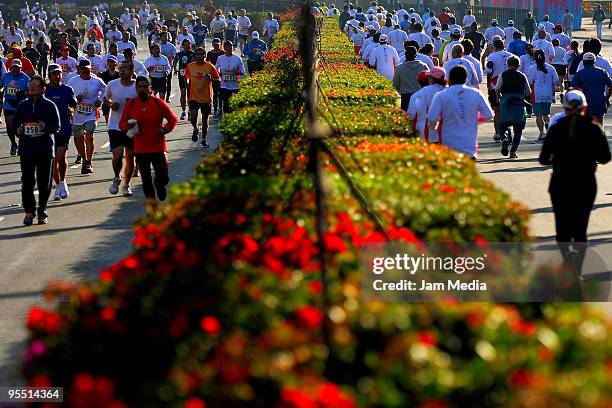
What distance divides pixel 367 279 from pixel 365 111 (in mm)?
9586

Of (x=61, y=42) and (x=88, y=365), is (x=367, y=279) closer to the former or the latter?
(x=88, y=365)

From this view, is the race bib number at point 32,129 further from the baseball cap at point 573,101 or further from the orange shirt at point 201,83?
the orange shirt at point 201,83

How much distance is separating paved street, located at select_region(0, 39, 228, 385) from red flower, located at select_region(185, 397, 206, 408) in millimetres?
4198

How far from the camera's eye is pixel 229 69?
980 inches

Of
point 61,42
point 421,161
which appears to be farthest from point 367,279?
point 61,42

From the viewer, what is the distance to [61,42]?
1447 inches

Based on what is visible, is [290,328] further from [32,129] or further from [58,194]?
[58,194]

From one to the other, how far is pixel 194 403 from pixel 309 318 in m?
0.84

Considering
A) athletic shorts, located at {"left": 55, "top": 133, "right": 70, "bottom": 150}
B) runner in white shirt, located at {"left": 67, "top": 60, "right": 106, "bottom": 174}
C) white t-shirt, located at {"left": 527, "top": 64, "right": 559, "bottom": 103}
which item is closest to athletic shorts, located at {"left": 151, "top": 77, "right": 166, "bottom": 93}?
runner in white shirt, located at {"left": 67, "top": 60, "right": 106, "bottom": 174}

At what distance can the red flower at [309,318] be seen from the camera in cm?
539

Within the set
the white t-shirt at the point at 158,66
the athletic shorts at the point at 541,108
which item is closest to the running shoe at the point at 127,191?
the athletic shorts at the point at 541,108

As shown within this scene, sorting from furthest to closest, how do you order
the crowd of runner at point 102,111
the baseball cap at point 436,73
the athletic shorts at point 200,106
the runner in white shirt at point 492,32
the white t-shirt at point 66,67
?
the runner in white shirt at point 492,32 < the white t-shirt at point 66,67 < the athletic shorts at point 200,106 < the crowd of runner at point 102,111 < the baseball cap at point 436,73

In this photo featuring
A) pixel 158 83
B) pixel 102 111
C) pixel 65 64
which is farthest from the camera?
pixel 65 64

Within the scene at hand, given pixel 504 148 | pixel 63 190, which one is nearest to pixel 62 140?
pixel 63 190
